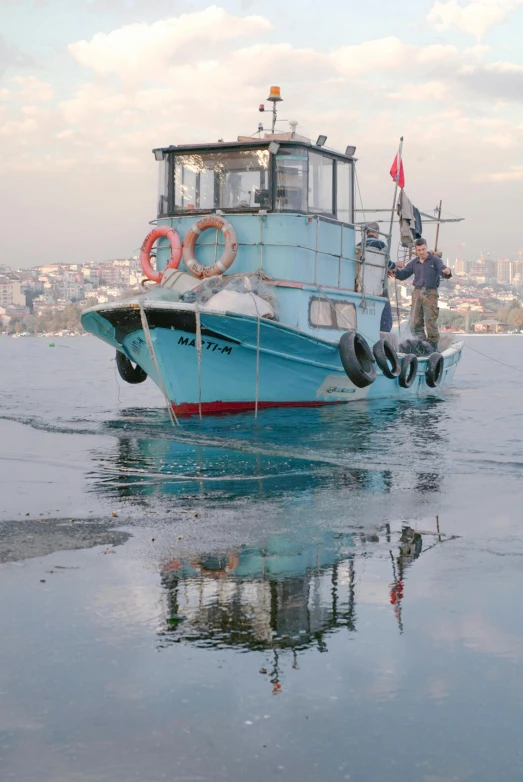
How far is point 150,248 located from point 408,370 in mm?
6035

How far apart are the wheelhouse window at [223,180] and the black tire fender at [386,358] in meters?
3.55

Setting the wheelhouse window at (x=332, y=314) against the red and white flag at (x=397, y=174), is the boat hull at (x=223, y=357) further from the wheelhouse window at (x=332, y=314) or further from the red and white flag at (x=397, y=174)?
the red and white flag at (x=397, y=174)

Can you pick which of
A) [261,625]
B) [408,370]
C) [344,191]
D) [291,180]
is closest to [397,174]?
[344,191]

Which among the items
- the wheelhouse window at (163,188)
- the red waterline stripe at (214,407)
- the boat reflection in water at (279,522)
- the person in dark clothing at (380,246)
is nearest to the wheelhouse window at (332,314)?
the person in dark clothing at (380,246)

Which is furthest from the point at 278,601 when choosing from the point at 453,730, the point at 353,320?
the point at 353,320

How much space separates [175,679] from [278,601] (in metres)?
1.22

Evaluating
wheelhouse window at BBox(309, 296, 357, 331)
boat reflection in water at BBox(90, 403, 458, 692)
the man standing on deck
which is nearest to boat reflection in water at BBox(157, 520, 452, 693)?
boat reflection in water at BBox(90, 403, 458, 692)

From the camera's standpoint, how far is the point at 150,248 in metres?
18.0

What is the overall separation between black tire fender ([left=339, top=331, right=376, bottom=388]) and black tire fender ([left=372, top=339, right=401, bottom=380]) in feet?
3.35

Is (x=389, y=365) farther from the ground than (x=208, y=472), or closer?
farther from the ground

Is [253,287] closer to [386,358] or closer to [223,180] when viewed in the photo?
[223,180]

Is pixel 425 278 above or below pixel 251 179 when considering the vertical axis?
below

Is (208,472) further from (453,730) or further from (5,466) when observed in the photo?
(453,730)

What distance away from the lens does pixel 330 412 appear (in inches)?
680
